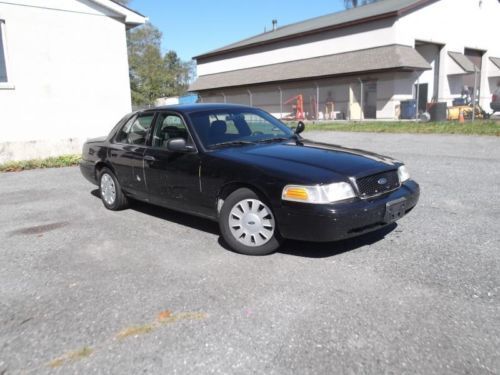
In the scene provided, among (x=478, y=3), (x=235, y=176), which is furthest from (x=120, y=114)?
(x=478, y=3)

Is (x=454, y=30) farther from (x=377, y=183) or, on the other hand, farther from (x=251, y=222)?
(x=251, y=222)

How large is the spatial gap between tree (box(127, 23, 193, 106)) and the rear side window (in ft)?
166

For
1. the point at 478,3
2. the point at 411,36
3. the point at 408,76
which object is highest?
the point at 478,3

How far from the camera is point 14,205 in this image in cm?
698

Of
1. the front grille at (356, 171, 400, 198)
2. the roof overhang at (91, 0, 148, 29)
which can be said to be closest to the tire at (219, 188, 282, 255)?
the front grille at (356, 171, 400, 198)

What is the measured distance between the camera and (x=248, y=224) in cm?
421

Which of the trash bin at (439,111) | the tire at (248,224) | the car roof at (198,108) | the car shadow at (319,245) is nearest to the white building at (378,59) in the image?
the trash bin at (439,111)

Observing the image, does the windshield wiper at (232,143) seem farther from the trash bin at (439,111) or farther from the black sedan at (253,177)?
the trash bin at (439,111)

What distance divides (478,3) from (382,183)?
3382 centimetres

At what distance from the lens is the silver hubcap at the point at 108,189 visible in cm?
623

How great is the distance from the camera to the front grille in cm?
395

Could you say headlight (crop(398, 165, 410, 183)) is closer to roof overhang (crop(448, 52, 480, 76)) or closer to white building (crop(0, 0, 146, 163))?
white building (crop(0, 0, 146, 163))

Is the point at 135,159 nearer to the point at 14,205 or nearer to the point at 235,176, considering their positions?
the point at 235,176

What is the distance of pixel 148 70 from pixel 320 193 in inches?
2311
